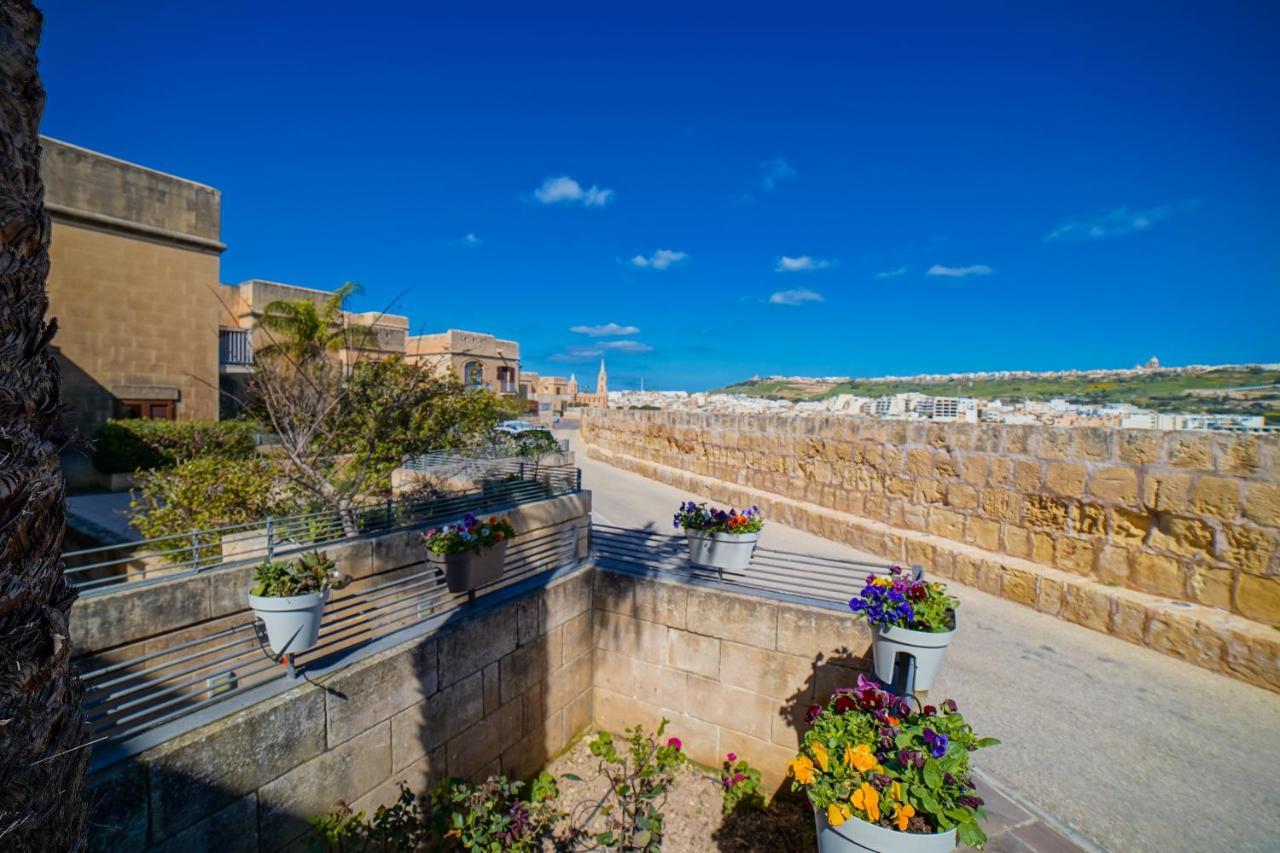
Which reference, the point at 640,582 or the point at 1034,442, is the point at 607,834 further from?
the point at 1034,442

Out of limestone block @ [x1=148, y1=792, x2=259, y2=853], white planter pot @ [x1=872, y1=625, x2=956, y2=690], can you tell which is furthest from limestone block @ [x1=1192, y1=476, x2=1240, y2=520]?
limestone block @ [x1=148, y1=792, x2=259, y2=853]

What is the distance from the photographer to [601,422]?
21766 mm

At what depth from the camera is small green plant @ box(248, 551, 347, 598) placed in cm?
425

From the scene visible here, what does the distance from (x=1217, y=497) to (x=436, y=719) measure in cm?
724

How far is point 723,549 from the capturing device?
591cm

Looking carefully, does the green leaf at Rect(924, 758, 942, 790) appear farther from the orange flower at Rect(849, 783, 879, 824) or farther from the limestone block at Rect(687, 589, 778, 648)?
the limestone block at Rect(687, 589, 778, 648)

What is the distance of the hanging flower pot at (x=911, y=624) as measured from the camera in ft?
12.7

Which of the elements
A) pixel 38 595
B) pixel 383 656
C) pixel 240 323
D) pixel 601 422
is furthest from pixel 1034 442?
pixel 240 323

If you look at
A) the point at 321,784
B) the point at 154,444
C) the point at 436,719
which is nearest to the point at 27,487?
the point at 321,784

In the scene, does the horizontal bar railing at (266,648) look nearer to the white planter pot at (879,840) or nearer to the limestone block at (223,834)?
the limestone block at (223,834)

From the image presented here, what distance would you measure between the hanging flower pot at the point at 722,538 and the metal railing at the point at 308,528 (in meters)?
3.07

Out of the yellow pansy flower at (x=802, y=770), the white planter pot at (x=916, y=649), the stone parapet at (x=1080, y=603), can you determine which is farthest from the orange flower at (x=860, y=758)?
the stone parapet at (x=1080, y=603)

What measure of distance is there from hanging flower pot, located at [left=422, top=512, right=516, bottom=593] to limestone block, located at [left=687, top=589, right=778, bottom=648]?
2054mm

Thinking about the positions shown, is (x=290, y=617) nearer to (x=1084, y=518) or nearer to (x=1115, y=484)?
(x=1084, y=518)
